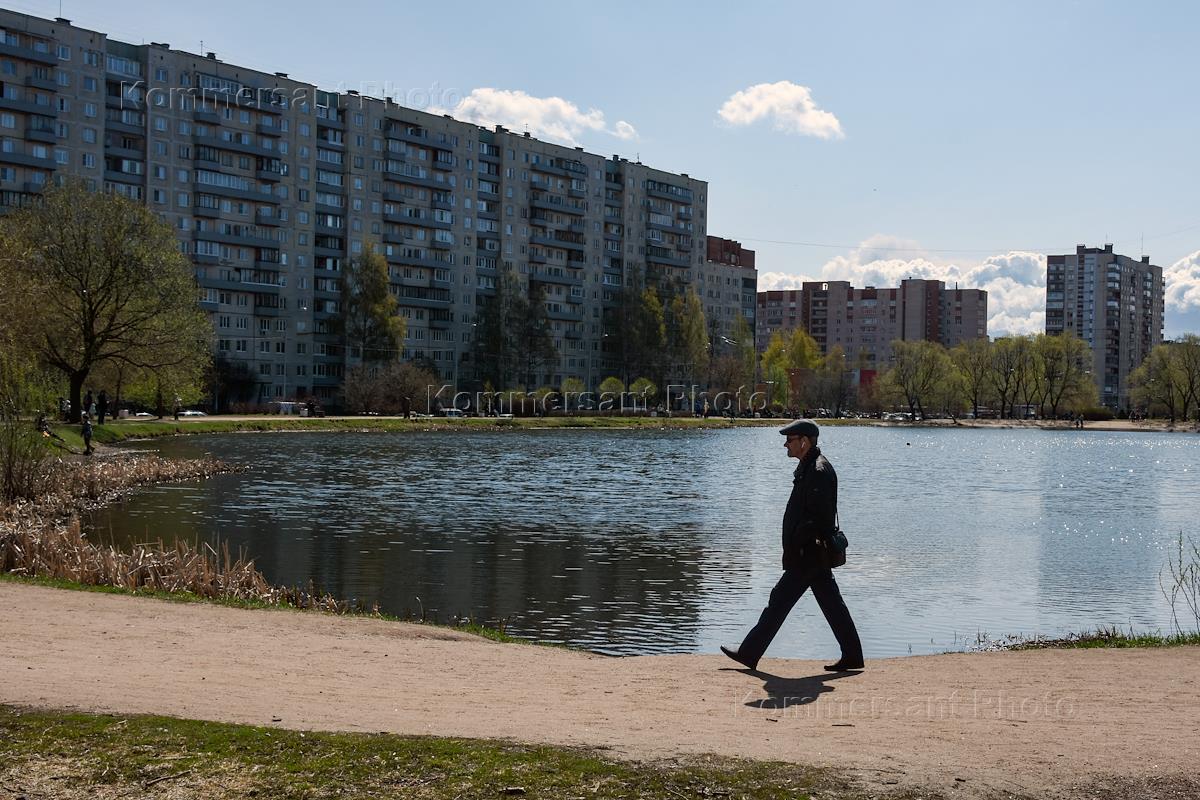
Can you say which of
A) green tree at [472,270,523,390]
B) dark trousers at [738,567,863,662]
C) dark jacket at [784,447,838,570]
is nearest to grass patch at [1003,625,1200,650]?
dark trousers at [738,567,863,662]

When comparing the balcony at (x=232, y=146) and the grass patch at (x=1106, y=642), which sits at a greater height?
the balcony at (x=232, y=146)

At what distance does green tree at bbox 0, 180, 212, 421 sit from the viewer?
6397 centimetres

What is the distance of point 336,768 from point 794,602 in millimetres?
6155

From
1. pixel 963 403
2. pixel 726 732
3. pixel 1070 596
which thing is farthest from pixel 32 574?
pixel 963 403

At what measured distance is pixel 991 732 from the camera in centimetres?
971

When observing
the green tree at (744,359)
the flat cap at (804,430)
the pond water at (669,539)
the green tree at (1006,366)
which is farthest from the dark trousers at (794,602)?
the green tree at (1006,366)

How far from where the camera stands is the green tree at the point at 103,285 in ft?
210

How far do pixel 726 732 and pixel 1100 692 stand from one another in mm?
4877

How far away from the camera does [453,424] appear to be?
109688mm

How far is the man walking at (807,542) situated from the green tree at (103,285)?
2306 inches

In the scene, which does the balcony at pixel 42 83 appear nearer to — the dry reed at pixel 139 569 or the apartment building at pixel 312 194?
the apartment building at pixel 312 194

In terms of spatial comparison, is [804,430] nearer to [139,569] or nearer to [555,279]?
[139,569]

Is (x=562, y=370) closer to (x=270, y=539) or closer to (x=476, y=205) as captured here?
(x=476, y=205)

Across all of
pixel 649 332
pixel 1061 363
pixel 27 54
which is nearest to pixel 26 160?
pixel 27 54
